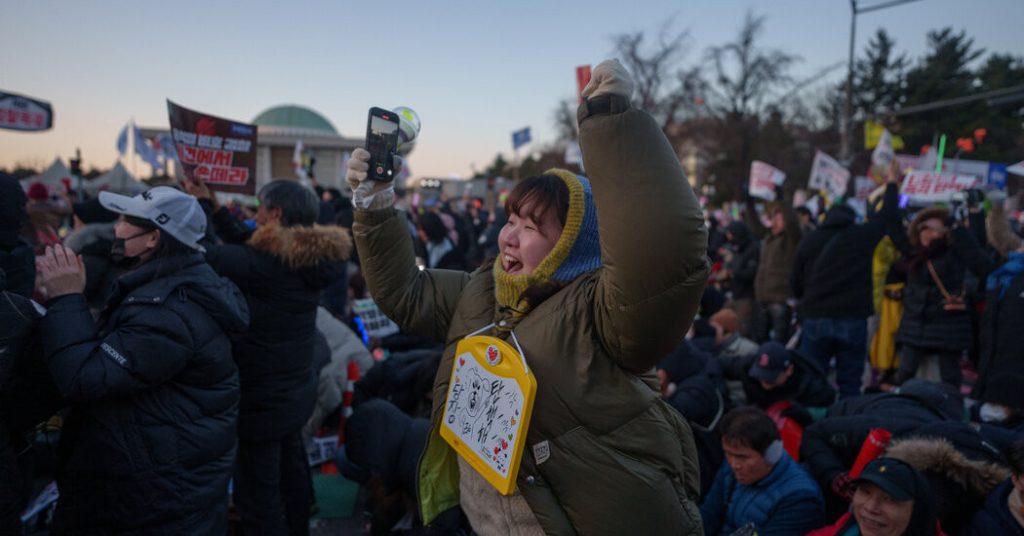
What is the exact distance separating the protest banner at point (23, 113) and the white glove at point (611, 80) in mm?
7331

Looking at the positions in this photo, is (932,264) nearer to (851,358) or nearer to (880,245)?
(880,245)

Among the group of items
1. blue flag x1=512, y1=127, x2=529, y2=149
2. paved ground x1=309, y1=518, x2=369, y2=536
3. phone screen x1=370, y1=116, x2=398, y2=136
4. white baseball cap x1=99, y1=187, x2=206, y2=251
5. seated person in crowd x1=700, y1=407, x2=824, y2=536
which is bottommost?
paved ground x1=309, y1=518, x2=369, y2=536

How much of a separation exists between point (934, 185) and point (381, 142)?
9.32 meters

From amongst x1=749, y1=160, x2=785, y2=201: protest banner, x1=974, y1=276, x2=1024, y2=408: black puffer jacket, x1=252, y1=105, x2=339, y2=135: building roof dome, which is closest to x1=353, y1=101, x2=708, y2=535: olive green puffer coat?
x1=974, y1=276, x2=1024, y2=408: black puffer jacket

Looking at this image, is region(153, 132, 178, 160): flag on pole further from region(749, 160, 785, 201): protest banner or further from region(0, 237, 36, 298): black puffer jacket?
region(0, 237, 36, 298): black puffer jacket

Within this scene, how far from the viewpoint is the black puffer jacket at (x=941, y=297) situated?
17.8ft

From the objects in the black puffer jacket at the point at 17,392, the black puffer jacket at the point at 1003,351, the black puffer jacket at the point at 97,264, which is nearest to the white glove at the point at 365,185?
the black puffer jacket at the point at 17,392

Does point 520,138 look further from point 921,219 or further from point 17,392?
point 17,392

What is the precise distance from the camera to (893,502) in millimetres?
2398

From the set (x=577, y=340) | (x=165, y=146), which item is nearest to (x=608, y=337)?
(x=577, y=340)

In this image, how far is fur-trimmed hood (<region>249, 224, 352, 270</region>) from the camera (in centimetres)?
314

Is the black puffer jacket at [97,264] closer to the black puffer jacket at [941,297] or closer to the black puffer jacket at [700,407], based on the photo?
the black puffer jacket at [700,407]

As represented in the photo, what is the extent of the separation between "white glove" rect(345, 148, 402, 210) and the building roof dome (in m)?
49.3

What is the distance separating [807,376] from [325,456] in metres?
3.61
